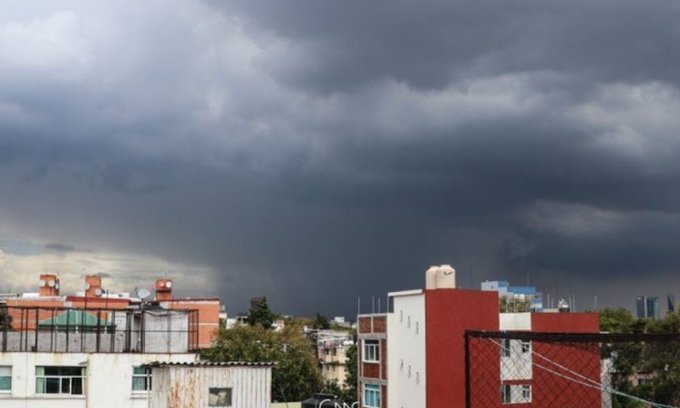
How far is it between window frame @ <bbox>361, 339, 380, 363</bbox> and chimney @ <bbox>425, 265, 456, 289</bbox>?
17.5 feet

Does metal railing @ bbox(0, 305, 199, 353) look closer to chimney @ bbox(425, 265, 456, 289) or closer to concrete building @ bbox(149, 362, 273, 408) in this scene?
concrete building @ bbox(149, 362, 273, 408)

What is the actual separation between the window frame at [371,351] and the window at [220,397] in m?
19.9

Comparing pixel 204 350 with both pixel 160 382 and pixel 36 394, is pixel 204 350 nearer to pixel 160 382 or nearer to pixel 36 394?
pixel 36 394

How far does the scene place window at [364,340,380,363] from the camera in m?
46.4

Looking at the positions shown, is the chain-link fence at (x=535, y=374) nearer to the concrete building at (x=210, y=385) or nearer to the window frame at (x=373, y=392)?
the window frame at (x=373, y=392)

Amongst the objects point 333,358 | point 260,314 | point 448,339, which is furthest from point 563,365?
point 333,358

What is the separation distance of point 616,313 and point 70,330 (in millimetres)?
55999

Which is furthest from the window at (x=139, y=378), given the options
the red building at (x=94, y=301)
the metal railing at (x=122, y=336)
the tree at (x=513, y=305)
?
the tree at (x=513, y=305)

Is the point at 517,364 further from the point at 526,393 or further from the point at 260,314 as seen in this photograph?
the point at 260,314

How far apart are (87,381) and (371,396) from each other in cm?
1725

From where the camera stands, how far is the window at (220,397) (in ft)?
88.7

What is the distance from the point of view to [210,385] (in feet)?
88.2

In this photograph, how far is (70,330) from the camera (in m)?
39.3

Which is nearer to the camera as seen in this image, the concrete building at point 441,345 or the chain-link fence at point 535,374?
the chain-link fence at point 535,374
